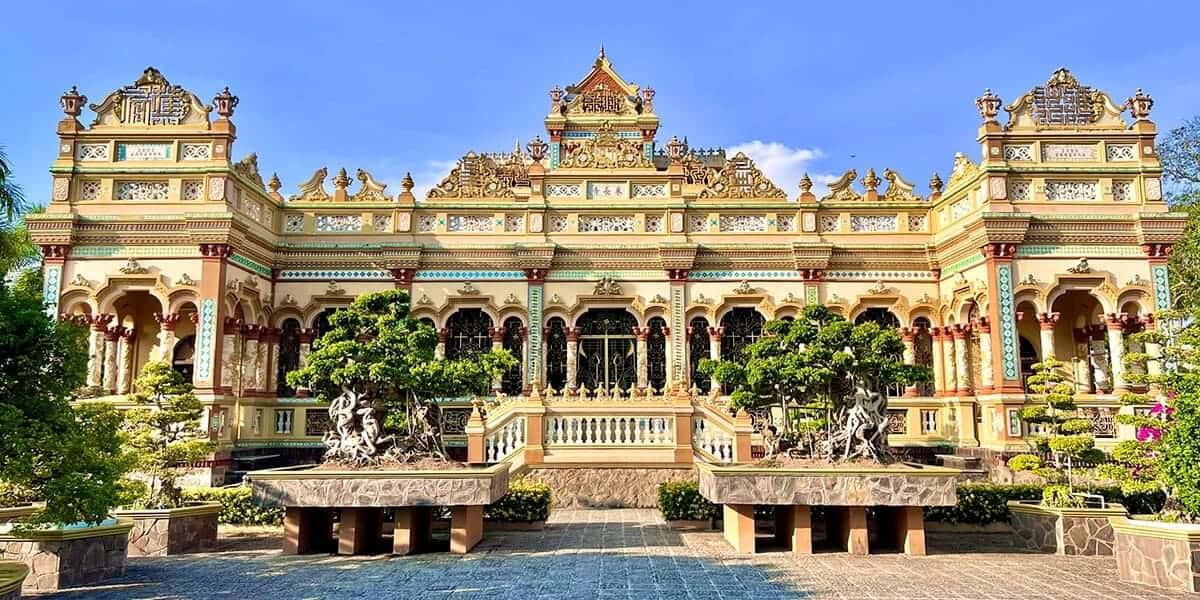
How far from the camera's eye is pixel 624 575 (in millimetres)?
8258

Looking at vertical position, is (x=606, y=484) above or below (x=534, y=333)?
below

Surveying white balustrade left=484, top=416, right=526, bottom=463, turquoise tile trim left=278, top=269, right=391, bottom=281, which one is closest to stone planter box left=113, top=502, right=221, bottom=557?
white balustrade left=484, top=416, right=526, bottom=463

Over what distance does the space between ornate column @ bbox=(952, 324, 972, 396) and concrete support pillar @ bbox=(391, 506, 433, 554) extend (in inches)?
462

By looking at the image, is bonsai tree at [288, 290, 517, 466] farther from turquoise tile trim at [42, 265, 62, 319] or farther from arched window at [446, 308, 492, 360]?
turquoise tile trim at [42, 265, 62, 319]

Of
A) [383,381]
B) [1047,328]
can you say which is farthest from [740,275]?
[383,381]

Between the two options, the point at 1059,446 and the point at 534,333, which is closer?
the point at 1059,446

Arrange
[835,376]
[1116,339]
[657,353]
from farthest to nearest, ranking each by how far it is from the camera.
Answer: [657,353], [1116,339], [835,376]

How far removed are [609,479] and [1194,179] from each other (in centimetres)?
1872

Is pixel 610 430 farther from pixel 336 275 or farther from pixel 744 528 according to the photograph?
pixel 336 275

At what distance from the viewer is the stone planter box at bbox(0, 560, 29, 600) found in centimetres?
614

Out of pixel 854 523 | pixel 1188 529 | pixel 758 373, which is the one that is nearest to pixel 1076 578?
pixel 1188 529

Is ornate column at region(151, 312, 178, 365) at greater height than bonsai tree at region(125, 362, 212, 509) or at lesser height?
greater

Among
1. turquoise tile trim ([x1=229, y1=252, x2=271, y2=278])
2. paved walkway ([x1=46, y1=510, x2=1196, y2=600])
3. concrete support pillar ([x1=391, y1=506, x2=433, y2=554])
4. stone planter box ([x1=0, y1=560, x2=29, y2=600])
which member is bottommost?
paved walkway ([x1=46, y1=510, x2=1196, y2=600])

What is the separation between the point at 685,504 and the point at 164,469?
23.4ft
